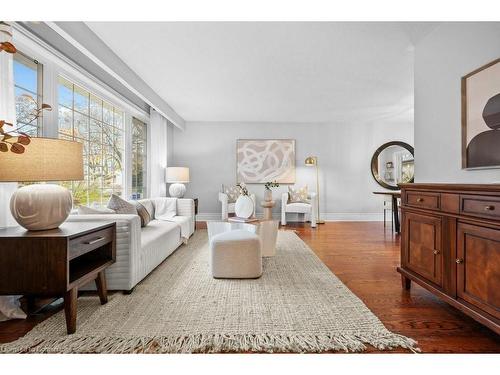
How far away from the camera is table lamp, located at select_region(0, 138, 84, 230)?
159cm

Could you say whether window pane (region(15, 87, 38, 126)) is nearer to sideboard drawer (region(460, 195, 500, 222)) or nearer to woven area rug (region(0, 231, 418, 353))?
woven area rug (region(0, 231, 418, 353))

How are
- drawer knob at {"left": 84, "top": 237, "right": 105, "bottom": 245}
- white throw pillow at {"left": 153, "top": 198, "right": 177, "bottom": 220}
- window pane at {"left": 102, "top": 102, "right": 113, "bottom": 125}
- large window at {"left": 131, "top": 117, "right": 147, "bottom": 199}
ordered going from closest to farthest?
drawer knob at {"left": 84, "top": 237, "right": 105, "bottom": 245} < window pane at {"left": 102, "top": 102, "right": 113, "bottom": 125} < white throw pillow at {"left": 153, "top": 198, "right": 177, "bottom": 220} < large window at {"left": 131, "top": 117, "right": 147, "bottom": 199}

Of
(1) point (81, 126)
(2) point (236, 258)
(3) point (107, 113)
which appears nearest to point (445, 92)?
(2) point (236, 258)

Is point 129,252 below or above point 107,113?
below

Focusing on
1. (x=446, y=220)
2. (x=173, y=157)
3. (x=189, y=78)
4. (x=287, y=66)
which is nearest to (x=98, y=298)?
(x=446, y=220)

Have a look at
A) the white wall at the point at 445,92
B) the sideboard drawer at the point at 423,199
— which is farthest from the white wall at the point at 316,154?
the sideboard drawer at the point at 423,199

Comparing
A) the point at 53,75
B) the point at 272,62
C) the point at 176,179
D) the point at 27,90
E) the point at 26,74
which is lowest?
the point at 176,179

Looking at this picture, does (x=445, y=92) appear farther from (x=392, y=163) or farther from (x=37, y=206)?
(x=392, y=163)

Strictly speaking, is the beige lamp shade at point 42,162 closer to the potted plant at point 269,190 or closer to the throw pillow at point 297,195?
the potted plant at point 269,190

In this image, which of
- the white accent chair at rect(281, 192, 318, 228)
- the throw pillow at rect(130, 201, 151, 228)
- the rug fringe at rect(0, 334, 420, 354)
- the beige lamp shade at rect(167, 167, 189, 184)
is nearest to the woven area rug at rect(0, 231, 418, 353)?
the rug fringe at rect(0, 334, 420, 354)

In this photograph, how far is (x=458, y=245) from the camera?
5.61 feet

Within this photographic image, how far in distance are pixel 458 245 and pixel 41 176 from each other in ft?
8.51

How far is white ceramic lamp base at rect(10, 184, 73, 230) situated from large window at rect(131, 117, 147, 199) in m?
3.00
